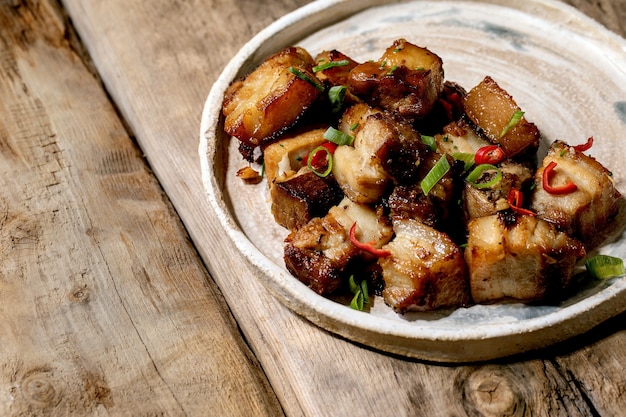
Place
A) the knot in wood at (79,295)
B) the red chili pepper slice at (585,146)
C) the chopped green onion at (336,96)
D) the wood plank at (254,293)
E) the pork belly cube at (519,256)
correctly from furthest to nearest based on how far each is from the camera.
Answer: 1. the knot in wood at (79,295)
2. the chopped green onion at (336,96)
3. the red chili pepper slice at (585,146)
4. the wood plank at (254,293)
5. the pork belly cube at (519,256)

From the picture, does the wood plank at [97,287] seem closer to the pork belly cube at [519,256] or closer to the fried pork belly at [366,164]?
the fried pork belly at [366,164]

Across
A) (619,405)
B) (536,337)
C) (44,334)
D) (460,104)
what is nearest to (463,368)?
(536,337)

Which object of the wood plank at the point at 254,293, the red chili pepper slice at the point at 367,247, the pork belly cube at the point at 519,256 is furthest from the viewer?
the wood plank at the point at 254,293

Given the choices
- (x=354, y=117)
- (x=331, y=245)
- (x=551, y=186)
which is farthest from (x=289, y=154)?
(x=551, y=186)

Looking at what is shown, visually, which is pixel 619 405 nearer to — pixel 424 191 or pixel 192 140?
pixel 424 191

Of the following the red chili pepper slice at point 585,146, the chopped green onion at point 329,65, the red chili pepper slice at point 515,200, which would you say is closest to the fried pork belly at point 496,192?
the red chili pepper slice at point 515,200

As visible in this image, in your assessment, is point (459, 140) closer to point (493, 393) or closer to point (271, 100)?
point (271, 100)

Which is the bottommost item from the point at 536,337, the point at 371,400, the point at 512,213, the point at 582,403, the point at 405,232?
the point at 371,400
